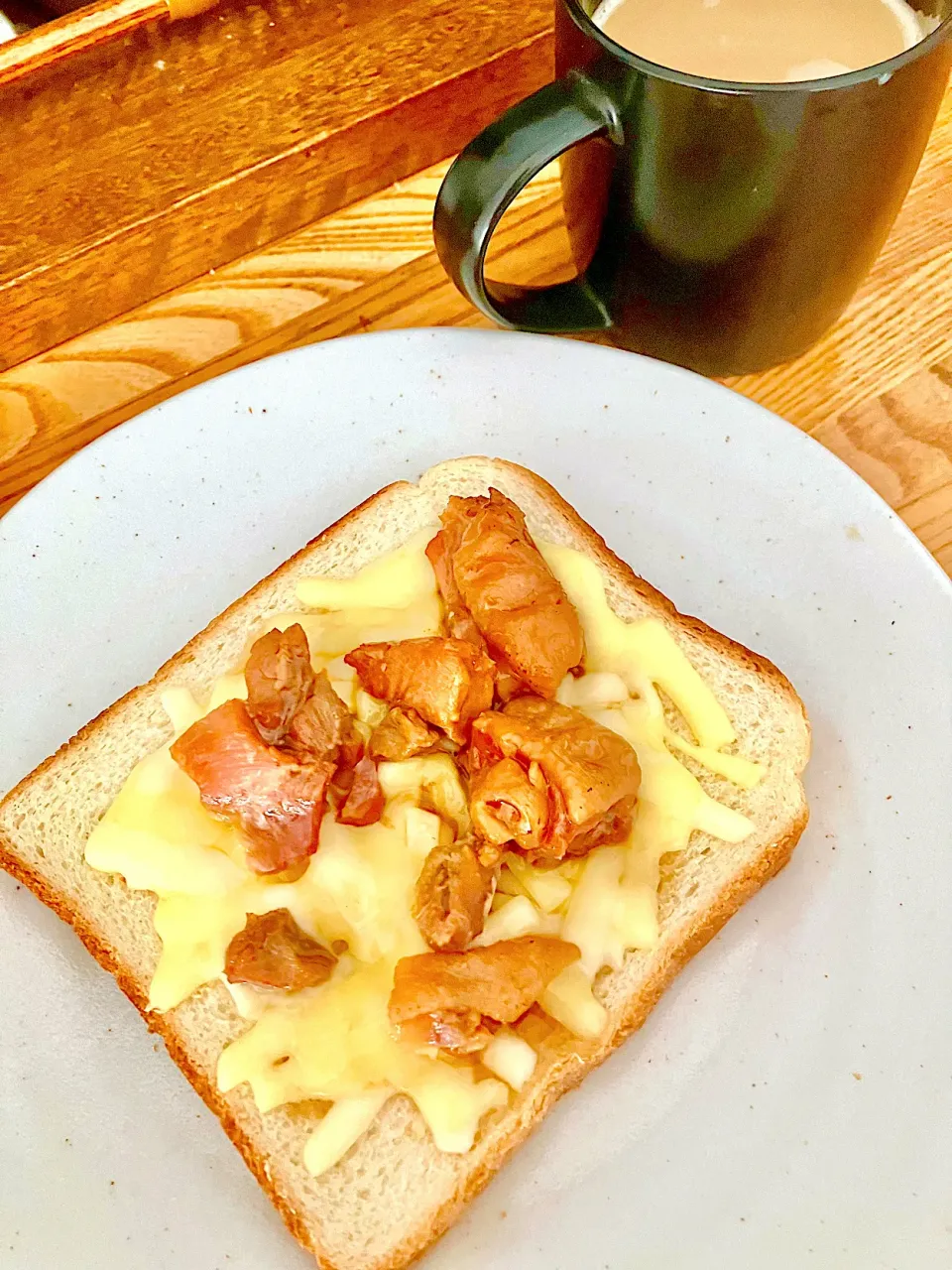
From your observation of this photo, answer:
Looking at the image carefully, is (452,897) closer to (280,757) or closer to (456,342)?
(280,757)

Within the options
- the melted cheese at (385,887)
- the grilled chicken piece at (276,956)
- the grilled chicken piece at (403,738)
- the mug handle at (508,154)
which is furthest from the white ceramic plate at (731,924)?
the grilled chicken piece at (403,738)

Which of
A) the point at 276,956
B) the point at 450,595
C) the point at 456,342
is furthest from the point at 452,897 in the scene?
the point at 456,342

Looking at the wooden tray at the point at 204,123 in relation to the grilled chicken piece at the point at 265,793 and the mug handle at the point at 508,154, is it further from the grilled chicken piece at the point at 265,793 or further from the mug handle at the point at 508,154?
the grilled chicken piece at the point at 265,793

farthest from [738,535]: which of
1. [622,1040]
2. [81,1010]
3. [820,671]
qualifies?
[81,1010]

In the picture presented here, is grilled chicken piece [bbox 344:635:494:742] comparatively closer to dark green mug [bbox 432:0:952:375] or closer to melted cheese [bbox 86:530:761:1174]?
melted cheese [bbox 86:530:761:1174]

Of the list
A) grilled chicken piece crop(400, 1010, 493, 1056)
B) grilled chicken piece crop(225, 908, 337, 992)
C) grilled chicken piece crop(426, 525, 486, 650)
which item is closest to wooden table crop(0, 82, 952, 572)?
grilled chicken piece crop(426, 525, 486, 650)

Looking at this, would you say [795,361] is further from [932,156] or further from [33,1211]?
[33,1211]

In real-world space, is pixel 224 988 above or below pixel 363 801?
below
